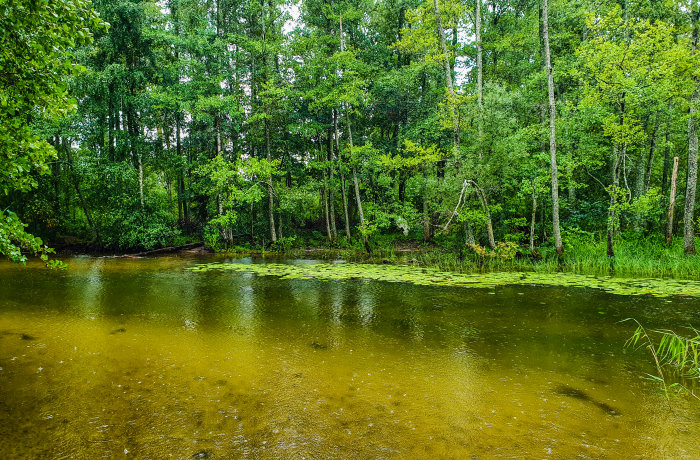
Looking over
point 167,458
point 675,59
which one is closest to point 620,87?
point 675,59

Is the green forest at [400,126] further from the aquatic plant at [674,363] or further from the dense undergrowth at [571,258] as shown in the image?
the aquatic plant at [674,363]

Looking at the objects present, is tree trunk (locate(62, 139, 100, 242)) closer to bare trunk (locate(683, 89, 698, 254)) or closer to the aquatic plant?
the aquatic plant

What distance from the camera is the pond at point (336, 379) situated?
2.90 m

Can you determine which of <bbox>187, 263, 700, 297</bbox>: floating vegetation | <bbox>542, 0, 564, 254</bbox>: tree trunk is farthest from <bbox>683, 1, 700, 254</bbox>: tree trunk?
<bbox>542, 0, 564, 254</bbox>: tree trunk

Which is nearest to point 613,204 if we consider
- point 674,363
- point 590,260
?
point 590,260

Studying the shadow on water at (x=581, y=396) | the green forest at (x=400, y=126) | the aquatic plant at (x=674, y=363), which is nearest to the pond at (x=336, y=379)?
the shadow on water at (x=581, y=396)

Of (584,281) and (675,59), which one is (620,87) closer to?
(675,59)

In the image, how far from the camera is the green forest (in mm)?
12859

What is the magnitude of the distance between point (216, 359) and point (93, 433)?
180 centimetres

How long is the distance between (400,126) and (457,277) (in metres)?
12.4

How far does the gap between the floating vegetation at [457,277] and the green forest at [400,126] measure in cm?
206

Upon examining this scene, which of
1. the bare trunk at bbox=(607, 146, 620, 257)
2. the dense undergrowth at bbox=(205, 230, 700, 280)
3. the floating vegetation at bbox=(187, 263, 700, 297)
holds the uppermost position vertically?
the bare trunk at bbox=(607, 146, 620, 257)

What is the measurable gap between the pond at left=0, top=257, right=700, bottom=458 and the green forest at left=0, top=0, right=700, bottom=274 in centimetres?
597

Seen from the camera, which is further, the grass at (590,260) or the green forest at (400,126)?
the green forest at (400,126)
